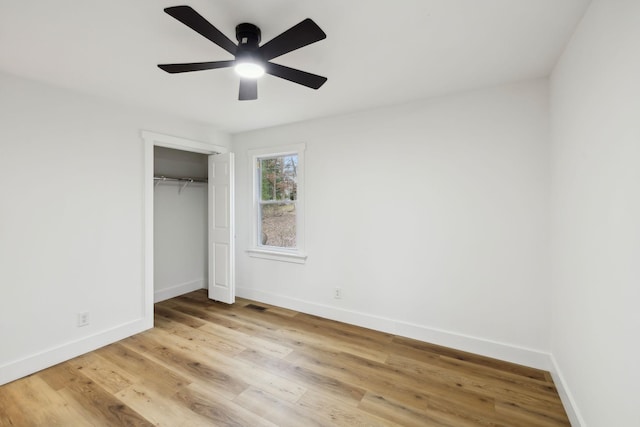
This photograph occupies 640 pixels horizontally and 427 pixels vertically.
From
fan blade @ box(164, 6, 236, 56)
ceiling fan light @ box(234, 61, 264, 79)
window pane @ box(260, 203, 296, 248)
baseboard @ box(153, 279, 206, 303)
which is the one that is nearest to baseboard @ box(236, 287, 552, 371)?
window pane @ box(260, 203, 296, 248)

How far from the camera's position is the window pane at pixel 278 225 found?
3.93 meters

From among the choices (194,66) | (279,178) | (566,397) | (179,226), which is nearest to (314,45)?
(194,66)

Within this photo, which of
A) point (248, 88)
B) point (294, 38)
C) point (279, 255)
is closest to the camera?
point (294, 38)

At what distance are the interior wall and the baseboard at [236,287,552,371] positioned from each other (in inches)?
53.8

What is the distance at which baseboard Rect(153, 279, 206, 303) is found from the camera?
4104mm

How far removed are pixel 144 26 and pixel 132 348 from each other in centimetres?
277

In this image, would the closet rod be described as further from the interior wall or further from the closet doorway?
the interior wall

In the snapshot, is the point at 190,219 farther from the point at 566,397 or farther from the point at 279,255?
the point at 566,397

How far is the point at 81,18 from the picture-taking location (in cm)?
162

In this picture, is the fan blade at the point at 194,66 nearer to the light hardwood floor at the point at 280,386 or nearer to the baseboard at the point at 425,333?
the light hardwood floor at the point at 280,386

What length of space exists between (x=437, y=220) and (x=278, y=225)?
2137mm

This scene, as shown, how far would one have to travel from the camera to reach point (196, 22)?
1361 mm

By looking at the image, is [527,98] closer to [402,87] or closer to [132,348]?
[402,87]

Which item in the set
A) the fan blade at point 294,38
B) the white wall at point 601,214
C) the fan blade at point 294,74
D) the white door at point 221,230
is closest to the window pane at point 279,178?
the white door at point 221,230
